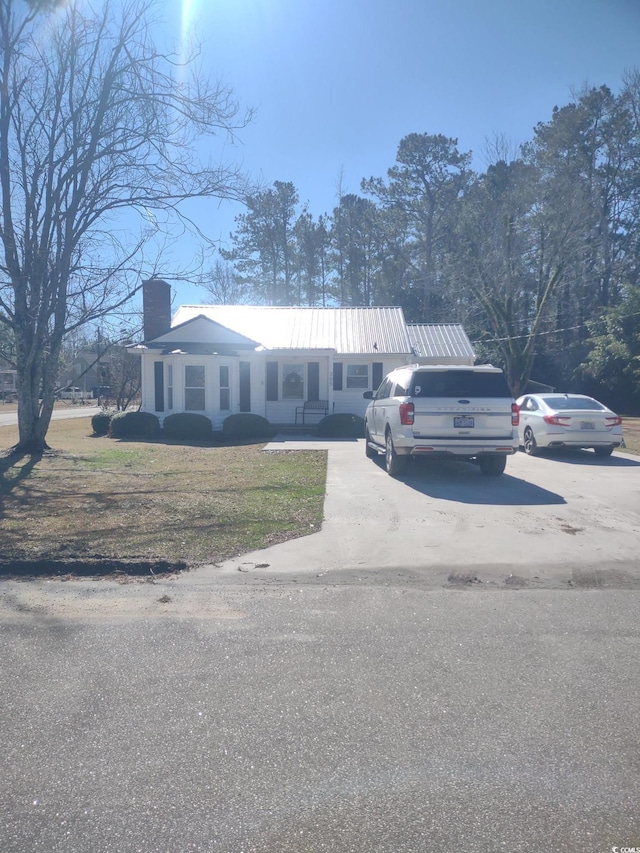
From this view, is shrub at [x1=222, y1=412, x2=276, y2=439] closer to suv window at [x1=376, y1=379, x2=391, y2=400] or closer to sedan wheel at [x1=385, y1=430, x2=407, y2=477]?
suv window at [x1=376, y1=379, x2=391, y2=400]

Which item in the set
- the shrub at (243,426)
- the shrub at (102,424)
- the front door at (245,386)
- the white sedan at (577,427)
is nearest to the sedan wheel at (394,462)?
the white sedan at (577,427)

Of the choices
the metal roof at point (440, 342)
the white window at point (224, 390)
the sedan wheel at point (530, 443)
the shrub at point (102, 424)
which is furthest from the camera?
the metal roof at point (440, 342)

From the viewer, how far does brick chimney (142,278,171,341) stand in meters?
23.5

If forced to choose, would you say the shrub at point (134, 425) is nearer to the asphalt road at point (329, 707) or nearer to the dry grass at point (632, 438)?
the dry grass at point (632, 438)

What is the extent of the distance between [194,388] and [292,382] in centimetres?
351

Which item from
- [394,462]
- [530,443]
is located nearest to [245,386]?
[530,443]

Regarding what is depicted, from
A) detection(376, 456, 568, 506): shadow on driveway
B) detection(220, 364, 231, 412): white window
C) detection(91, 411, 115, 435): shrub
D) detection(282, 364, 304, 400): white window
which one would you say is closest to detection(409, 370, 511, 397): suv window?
detection(376, 456, 568, 506): shadow on driveway

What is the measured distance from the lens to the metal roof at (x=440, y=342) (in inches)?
1050

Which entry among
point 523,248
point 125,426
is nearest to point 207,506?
point 125,426

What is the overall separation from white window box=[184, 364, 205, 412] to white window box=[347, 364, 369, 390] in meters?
5.28

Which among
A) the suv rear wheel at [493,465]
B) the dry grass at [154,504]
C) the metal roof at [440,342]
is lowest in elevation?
the dry grass at [154,504]

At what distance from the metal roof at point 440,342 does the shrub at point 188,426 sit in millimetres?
9100

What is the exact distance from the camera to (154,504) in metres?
9.34

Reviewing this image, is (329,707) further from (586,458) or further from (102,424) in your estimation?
(102,424)
